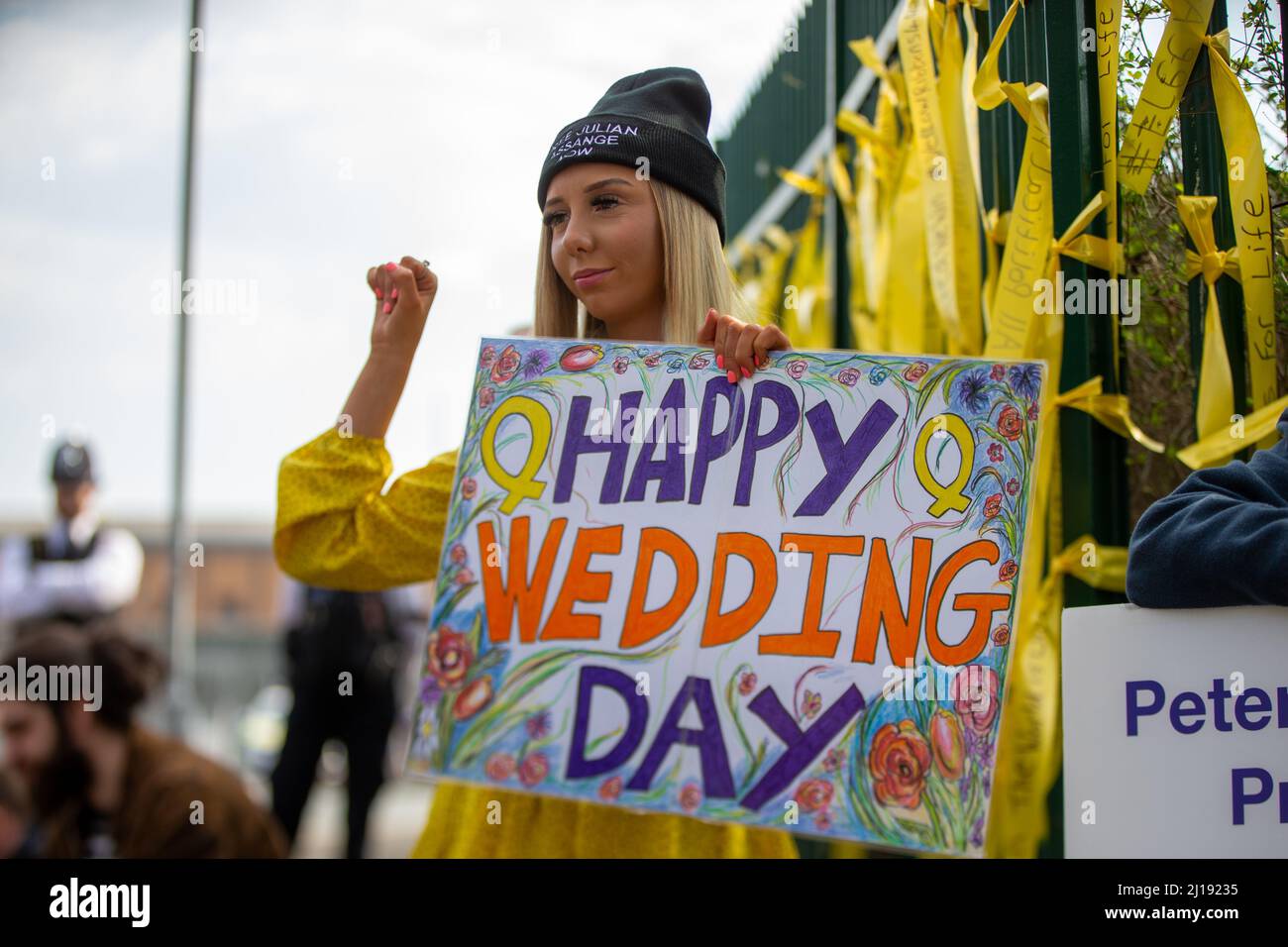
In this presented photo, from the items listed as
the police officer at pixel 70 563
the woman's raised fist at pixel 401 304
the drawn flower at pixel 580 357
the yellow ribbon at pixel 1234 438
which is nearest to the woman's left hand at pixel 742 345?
the drawn flower at pixel 580 357

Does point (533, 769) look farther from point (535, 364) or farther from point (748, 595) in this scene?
point (535, 364)

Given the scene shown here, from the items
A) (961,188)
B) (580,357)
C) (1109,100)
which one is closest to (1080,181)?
(1109,100)

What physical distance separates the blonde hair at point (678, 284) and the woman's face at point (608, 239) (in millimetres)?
24

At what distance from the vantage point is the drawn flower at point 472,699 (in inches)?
61.7

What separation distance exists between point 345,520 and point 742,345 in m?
0.59

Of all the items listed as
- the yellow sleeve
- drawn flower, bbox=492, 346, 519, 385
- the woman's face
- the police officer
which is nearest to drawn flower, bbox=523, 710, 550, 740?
the yellow sleeve

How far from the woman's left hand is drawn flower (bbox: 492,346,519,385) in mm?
273

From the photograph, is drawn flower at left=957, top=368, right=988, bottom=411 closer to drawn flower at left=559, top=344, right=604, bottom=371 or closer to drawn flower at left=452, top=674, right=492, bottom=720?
drawn flower at left=559, top=344, right=604, bottom=371

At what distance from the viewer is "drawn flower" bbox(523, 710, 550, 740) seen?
1564 millimetres

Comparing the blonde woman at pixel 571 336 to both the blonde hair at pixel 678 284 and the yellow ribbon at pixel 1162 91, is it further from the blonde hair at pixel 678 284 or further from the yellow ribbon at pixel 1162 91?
the yellow ribbon at pixel 1162 91

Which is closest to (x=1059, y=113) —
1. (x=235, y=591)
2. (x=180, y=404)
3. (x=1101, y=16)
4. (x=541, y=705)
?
(x=1101, y=16)

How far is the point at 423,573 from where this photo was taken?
1787 millimetres
